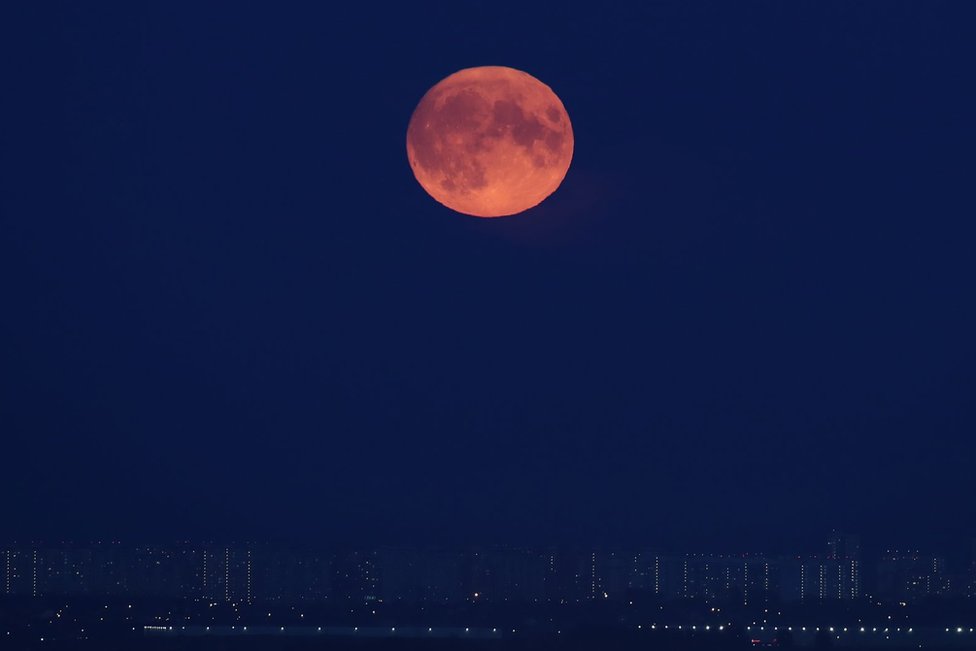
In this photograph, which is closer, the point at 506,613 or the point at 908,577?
the point at 506,613

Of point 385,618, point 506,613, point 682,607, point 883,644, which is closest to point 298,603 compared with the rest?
point 385,618

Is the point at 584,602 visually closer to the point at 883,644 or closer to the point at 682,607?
the point at 682,607

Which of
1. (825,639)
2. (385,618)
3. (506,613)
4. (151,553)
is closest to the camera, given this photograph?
(825,639)

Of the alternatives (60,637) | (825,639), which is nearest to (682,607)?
(825,639)

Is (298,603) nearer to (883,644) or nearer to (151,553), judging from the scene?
(151,553)

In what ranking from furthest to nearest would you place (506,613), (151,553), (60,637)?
(151,553), (506,613), (60,637)

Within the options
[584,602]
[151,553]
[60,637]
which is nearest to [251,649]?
[60,637]

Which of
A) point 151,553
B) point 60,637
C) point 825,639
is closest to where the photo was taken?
point 825,639

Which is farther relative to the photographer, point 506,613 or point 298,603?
point 298,603

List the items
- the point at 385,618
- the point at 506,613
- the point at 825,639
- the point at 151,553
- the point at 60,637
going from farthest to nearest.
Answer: the point at 151,553 < the point at 385,618 < the point at 506,613 < the point at 60,637 < the point at 825,639
